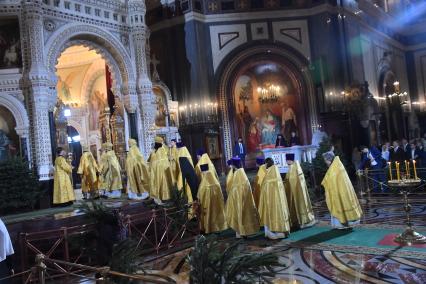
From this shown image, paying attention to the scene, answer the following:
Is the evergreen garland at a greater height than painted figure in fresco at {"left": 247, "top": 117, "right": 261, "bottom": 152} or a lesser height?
lesser

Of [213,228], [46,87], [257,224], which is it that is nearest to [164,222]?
[213,228]

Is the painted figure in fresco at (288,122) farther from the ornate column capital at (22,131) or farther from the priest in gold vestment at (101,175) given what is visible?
the ornate column capital at (22,131)

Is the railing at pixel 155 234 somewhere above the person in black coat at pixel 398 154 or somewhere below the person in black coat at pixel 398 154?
below

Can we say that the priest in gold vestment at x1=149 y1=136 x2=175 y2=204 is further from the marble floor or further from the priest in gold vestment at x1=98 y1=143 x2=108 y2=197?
the marble floor

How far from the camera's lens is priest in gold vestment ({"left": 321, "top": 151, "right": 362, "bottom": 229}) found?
8484 millimetres

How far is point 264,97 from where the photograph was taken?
19812 millimetres

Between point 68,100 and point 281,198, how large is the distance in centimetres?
1449

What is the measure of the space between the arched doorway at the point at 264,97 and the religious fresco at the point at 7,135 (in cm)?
835

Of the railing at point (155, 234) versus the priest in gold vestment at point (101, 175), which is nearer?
the railing at point (155, 234)

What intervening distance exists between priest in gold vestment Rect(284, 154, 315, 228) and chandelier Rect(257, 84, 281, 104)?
35.2 feet

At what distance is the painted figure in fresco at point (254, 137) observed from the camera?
19.4 meters

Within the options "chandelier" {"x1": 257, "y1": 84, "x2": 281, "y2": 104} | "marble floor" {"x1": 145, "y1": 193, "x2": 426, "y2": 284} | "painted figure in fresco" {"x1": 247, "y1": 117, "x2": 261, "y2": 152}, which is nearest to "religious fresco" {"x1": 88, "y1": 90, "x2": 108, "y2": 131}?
"painted figure in fresco" {"x1": 247, "y1": 117, "x2": 261, "y2": 152}

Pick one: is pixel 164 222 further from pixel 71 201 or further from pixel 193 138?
pixel 193 138

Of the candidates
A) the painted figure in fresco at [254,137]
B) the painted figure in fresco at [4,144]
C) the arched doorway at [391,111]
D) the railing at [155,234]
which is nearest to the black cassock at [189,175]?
the railing at [155,234]
